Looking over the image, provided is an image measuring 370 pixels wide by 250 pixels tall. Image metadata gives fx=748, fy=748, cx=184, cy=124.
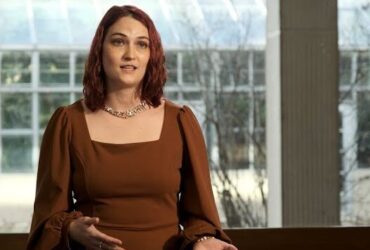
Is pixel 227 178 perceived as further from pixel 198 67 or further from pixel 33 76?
pixel 33 76

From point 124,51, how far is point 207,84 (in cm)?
228

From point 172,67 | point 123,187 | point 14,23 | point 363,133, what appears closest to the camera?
point 123,187

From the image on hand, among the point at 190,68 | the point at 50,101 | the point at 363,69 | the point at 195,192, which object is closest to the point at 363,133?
the point at 363,69

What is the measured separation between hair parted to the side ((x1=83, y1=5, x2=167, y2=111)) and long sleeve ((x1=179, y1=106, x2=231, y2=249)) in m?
0.10

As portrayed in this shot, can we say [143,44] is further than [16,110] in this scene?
No

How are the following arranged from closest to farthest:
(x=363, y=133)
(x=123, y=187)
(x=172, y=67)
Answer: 1. (x=123, y=187)
2. (x=172, y=67)
3. (x=363, y=133)

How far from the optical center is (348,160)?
12.7ft

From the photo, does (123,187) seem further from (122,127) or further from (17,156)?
(17,156)

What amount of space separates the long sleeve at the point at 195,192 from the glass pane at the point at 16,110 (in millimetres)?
2264

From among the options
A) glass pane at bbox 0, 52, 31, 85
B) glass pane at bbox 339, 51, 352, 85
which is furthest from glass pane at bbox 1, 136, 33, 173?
glass pane at bbox 339, 51, 352, 85

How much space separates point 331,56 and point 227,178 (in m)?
0.81

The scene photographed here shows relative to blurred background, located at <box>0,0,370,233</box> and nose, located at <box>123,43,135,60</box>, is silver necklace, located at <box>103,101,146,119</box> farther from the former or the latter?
blurred background, located at <box>0,0,370,233</box>

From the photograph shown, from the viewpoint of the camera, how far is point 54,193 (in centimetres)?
157

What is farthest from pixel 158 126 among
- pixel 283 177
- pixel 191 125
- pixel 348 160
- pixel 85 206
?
pixel 348 160
